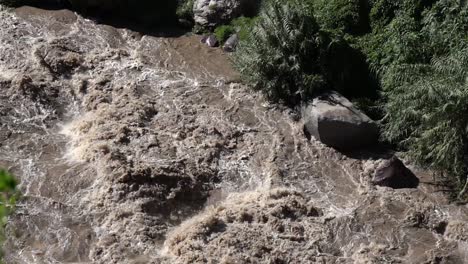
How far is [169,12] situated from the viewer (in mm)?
15328

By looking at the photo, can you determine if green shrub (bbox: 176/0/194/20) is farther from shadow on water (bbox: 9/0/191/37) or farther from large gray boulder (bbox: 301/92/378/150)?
large gray boulder (bbox: 301/92/378/150)

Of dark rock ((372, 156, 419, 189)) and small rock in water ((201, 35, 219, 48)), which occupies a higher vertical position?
small rock in water ((201, 35, 219, 48))

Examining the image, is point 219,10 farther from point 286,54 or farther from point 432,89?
point 432,89

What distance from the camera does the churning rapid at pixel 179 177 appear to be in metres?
9.84

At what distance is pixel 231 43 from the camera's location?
14172 mm

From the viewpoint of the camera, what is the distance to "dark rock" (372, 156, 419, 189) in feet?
36.3

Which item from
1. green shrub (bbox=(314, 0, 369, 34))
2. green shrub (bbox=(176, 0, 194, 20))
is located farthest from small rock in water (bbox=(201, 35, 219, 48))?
green shrub (bbox=(314, 0, 369, 34))

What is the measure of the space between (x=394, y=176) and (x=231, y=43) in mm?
4788

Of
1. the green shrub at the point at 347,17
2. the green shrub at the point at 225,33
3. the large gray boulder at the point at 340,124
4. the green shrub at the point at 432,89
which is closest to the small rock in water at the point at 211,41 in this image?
the green shrub at the point at 225,33

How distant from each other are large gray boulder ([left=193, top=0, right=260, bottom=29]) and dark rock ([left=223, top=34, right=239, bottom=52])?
26.9 inches

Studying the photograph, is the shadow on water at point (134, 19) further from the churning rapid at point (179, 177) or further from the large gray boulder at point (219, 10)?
the churning rapid at point (179, 177)

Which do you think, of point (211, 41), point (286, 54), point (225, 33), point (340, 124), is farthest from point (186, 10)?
point (340, 124)

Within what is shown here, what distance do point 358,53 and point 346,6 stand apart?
1.25m

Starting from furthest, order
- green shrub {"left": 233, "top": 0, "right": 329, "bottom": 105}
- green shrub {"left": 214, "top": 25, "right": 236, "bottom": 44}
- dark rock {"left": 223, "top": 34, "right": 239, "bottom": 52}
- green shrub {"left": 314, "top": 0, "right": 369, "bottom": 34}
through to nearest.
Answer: green shrub {"left": 214, "top": 25, "right": 236, "bottom": 44}
dark rock {"left": 223, "top": 34, "right": 239, "bottom": 52}
green shrub {"left": 314, "top": 0, "right": 369, "bottom": 34}
green shrub {"left": 233, "top": 0, "right": 329, "bottom": 105}
